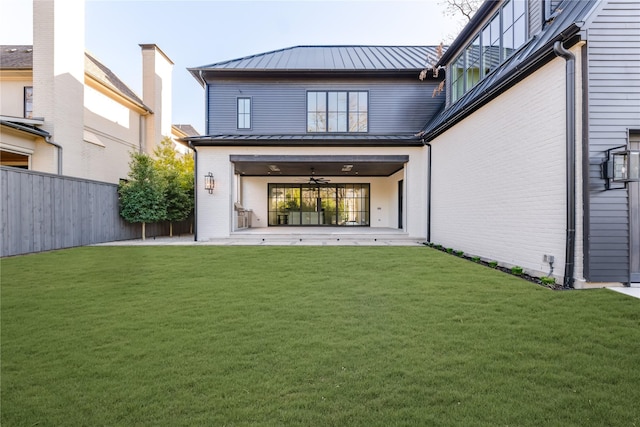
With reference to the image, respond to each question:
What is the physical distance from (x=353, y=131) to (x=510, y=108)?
22.1ft

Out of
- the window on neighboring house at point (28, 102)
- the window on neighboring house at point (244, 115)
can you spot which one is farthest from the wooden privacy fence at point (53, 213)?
the window on neighboring house at point (28, 102)

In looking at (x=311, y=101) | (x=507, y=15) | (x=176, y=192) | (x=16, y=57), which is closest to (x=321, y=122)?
(x=311, y=101)

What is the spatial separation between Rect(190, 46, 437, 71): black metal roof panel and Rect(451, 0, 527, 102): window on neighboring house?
247 centimetres

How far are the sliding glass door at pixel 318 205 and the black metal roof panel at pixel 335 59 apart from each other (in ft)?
21.2

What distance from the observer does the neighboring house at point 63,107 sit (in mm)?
11539

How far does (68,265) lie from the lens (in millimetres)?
6902

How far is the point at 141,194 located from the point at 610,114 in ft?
43.1

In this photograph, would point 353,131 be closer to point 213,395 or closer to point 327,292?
point 327,292

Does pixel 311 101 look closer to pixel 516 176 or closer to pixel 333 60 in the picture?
pixel 333 60

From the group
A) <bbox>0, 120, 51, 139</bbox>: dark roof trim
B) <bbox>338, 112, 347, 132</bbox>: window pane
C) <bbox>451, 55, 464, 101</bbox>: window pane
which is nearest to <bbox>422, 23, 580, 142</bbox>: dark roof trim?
<bbox>451, 55, 464, 101</bbox>: window pane

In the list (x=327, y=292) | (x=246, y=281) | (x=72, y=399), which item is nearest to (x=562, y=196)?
(x=327, y=292)

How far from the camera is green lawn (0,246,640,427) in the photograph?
2018 millimetres

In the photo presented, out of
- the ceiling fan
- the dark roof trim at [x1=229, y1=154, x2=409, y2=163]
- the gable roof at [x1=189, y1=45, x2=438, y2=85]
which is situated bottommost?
the ceiling fan

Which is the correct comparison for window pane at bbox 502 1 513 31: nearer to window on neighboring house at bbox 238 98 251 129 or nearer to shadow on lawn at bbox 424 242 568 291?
shadow on lawn at bbox 424 242 568 291
